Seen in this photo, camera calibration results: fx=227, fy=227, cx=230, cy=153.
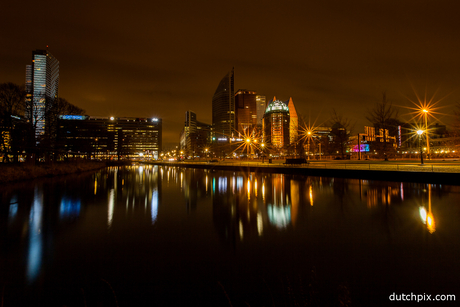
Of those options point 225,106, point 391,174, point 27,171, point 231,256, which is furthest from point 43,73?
point 231,256

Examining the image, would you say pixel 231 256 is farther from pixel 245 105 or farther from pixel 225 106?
pixel 225 106

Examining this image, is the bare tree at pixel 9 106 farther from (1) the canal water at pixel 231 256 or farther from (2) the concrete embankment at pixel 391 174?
(2) the concrete embankment at pixel 391 174

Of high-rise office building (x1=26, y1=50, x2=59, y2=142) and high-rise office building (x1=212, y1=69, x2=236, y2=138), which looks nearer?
high-rise office building (x1=26, y1=50, x2=59, y2=142)

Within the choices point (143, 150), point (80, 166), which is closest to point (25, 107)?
point (80, 166)

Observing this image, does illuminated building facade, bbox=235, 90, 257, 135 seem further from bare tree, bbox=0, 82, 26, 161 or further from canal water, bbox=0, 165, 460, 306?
canal water, bbox=0, 165, 460, 306

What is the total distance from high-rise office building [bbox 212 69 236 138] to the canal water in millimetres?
163843

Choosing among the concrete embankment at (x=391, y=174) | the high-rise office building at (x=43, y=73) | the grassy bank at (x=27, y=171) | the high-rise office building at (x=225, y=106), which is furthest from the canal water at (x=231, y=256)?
the high-rise office building at (x=43, y=73)

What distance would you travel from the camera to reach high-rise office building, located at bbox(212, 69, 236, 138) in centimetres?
17418

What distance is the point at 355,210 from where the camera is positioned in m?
8.80

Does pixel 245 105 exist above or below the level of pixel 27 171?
above

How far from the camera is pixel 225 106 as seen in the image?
17988 centimetres

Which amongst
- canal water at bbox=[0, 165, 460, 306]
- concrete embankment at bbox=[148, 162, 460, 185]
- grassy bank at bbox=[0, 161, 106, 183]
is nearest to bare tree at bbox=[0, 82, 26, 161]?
grassy bank at bbox=[0, 161, 106, 183]

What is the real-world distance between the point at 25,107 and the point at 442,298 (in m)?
43.1

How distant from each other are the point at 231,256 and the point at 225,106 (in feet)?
588
